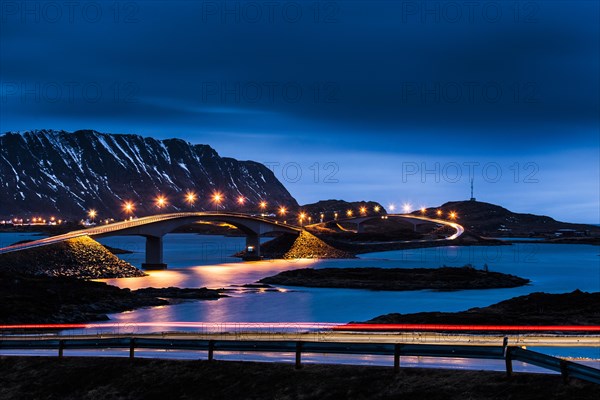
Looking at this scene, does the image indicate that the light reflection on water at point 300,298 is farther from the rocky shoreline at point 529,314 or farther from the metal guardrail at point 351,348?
the metal guardrail at point 351,348

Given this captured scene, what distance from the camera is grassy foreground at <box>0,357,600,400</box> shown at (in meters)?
18.5

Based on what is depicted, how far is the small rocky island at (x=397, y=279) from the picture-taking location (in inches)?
3693

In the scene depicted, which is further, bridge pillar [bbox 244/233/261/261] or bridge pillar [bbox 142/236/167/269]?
bridge pillar [bbox 244/233/261/261]

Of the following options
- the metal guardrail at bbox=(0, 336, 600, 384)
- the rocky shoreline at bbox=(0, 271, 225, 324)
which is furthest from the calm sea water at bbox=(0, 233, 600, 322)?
the metal guardrail at bbox=(0, 336, 600, 384)

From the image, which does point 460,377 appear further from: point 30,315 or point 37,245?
point 37,245

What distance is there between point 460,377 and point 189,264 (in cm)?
12510

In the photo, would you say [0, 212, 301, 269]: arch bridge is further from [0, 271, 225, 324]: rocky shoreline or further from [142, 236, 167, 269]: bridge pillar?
[0, 271, 225, 324]: rocky shoreline

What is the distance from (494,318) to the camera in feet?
160

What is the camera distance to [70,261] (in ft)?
312

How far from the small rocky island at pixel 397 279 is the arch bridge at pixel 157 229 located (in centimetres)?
2717

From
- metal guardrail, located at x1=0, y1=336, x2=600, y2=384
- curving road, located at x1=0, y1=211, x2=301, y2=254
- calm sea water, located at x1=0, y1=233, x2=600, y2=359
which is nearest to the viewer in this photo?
metal guardrail, located at x1=0, y1=336, x2=600, y2=384

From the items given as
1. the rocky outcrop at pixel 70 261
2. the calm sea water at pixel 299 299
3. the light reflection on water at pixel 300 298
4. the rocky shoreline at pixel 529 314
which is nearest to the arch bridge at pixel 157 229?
the rocky outcrop at pixel 70 261

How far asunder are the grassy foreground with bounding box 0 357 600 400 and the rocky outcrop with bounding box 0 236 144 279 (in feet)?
→ 210

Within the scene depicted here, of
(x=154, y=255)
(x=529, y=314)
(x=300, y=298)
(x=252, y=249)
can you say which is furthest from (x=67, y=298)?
(x=252, y=249)
